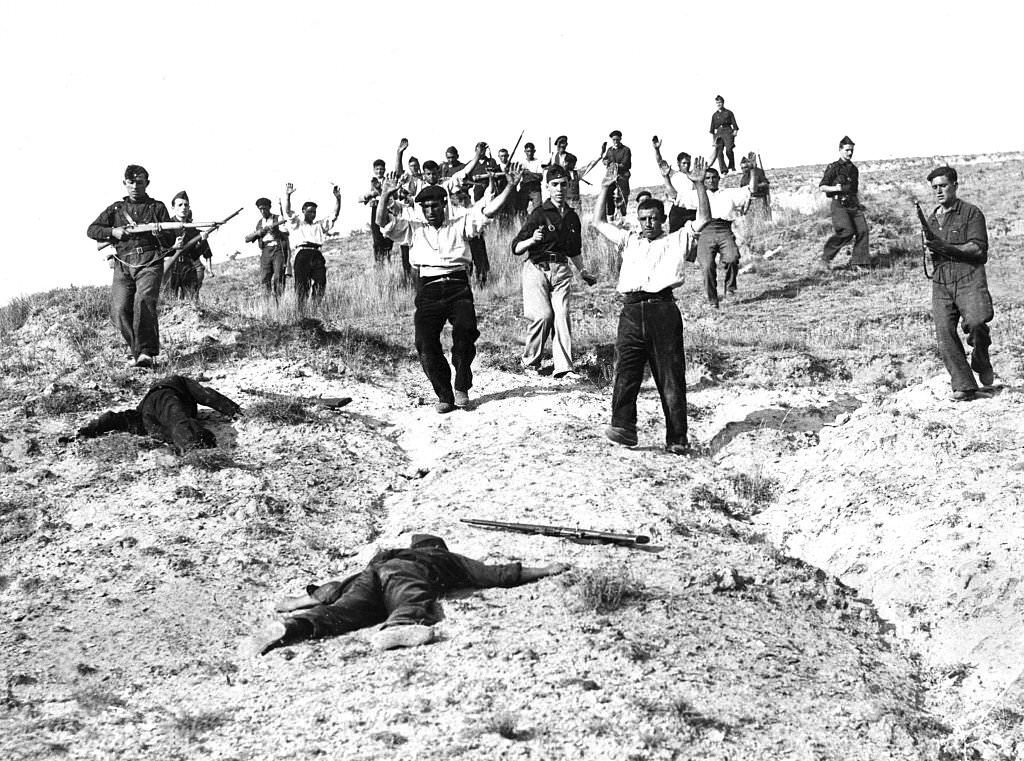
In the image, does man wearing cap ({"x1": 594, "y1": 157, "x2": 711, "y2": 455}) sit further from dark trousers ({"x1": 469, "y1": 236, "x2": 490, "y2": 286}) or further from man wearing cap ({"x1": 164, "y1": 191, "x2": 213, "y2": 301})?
dark trousers ({"x1": 469, "y1": 236, "x2": 490, "y2": 286})

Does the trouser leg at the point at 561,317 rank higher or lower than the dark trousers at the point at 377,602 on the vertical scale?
higher

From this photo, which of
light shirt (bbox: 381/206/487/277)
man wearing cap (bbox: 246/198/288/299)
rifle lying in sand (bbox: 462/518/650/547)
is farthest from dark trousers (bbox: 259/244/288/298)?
rifle lying in sand (bbox: 462/518/650/547)

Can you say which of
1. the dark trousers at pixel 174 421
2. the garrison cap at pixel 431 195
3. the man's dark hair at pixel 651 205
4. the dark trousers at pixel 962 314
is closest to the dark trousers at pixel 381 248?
the garrison cap at pixel 431 195

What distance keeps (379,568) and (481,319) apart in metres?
8.52

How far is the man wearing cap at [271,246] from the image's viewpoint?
52.6 ft

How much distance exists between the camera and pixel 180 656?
6707 millimetres

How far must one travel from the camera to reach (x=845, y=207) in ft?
54.0

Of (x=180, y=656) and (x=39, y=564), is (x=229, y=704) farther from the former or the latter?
→ (x=39, y=564)

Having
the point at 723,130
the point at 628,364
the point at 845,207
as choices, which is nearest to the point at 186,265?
the point at 628,364

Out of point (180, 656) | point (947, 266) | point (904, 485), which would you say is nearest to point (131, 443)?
point (180, 656)

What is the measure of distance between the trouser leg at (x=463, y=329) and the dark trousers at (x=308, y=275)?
4865 millimetres

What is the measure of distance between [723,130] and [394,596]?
1761 cm

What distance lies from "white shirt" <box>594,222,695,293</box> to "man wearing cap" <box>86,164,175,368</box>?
4.89 metres

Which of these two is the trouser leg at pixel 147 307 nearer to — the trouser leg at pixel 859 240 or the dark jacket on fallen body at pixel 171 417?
the dark jacket on fallen body at pixel 171 417
